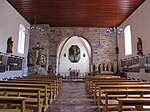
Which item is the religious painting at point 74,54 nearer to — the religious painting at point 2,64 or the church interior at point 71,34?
the church interior at point 71,34

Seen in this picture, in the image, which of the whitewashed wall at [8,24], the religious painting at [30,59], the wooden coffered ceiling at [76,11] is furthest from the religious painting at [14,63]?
the wooden coffered ceiling at [76,11]

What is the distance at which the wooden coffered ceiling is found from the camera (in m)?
10.0

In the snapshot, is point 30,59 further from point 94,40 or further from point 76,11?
point 94,40

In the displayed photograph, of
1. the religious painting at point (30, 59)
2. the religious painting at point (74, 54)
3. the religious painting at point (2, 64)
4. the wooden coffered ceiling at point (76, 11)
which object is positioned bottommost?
the religious painting at point (2, 64)

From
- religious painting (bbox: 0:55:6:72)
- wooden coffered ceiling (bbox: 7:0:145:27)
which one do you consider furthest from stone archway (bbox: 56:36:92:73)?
religious painting (bbox: 0:55:6:72)

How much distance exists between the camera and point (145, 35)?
9.64 m

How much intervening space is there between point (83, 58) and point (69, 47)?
237cm

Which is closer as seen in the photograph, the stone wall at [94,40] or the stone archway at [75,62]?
the stone wall at [94,40]

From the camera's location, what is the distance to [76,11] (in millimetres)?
11633

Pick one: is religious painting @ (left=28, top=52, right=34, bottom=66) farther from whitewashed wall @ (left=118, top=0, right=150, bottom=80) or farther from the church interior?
whitewashed wall @ (left=118, top=0, right=150, bottom=80)

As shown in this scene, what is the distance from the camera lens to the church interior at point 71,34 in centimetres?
677

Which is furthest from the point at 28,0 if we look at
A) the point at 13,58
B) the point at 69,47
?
the point at 69,47

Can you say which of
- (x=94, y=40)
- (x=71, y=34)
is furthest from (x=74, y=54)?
(x=94, y=40)

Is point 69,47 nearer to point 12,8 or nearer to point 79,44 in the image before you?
point 79,44
